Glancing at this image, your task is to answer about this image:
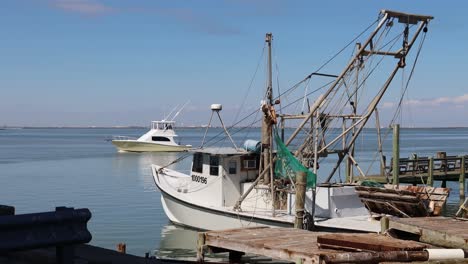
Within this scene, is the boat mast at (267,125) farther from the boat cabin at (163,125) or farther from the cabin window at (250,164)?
the boat cabin at (163,125)

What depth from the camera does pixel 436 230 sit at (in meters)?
13.1

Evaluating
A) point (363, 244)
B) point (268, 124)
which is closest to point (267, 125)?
point (268, 124)

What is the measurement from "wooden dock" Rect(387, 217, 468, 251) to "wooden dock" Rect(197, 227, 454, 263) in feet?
2.48

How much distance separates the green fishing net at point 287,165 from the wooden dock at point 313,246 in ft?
22.1

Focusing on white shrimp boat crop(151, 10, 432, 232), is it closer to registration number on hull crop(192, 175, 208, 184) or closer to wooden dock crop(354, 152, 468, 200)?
registration number on hull crop(192, 175, 208, 184)

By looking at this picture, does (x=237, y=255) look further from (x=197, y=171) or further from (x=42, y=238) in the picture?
(x=197, y=171)

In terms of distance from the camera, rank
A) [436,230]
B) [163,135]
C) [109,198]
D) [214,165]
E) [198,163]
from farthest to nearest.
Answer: [163,135]
[109,198]
[198,163]
[214,165]
[436,230]

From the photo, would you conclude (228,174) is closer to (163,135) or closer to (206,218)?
(206,218)

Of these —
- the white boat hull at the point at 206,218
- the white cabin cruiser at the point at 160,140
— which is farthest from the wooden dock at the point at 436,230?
the white cabin cruiser at the point at 160,140

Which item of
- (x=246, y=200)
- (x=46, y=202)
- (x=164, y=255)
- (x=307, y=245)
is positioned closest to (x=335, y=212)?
(x=246, y=200)

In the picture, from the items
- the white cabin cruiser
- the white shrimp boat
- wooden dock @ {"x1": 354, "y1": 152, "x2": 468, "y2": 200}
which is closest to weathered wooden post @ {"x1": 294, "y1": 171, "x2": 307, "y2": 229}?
the white shrimp boat

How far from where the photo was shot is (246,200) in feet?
77.4

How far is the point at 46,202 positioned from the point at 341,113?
20.5m

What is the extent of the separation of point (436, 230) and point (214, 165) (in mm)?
12546
